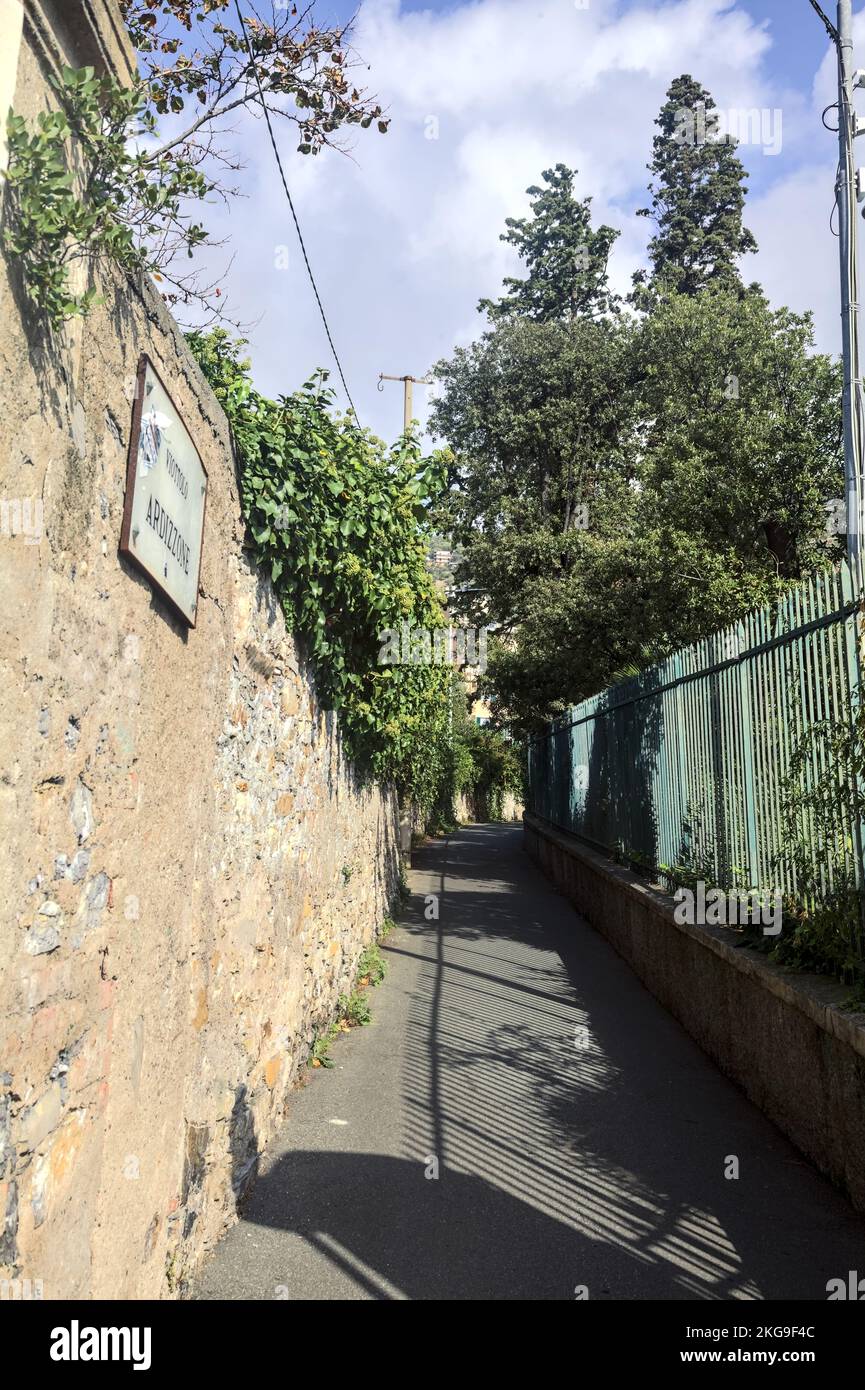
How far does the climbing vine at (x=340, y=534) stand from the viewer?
469 centimetres

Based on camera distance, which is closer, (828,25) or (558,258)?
(828,25)

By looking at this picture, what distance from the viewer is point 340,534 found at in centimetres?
558

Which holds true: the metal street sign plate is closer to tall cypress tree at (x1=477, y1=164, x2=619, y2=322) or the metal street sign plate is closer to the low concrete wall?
the low concrete wall

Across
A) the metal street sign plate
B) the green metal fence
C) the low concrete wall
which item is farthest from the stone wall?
the green metal fence

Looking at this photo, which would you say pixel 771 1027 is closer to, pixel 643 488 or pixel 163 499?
pixel 163 499

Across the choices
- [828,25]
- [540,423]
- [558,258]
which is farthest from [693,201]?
[828,25]

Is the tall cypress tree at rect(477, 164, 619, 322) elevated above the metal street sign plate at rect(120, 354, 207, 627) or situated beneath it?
elevated above

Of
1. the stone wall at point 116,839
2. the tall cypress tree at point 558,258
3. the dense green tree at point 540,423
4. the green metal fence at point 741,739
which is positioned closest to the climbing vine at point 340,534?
the stone wall at point 116,839

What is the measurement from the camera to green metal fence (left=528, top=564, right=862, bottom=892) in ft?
15.4

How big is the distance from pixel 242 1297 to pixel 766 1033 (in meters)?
2.87

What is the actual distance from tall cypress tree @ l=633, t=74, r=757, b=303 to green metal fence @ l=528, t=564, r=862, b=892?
2173 cm

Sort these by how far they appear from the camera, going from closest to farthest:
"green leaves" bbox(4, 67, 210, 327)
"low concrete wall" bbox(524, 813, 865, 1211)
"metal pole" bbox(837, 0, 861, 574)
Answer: "green leaves" bbox(4, 67, 210, 327) → "low concrete wall" bbox(524, 813, 865, 1211) → "metal pole" bbox(837, 0, 861, 574)

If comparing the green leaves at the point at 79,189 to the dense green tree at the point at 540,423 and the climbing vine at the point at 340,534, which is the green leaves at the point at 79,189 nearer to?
the climbing vine at the point at 340,534

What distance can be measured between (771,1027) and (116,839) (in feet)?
11.8
